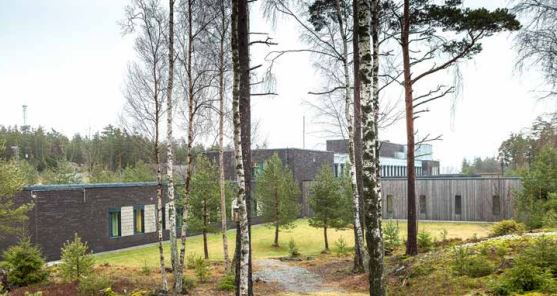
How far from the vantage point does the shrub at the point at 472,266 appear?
30.3ft

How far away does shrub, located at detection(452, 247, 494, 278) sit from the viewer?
364 inches

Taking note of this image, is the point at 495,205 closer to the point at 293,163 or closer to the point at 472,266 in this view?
the point at 293,163

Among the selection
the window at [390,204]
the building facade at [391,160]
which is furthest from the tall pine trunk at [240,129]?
the building facade at [391,160]

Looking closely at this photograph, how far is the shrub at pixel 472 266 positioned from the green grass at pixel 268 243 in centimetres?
1112

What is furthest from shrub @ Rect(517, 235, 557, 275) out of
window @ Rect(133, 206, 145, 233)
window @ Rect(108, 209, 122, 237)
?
window @ Rect(133, 206, 145, 233)

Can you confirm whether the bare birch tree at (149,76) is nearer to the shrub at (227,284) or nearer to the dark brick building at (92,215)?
the shrub at (227,284)

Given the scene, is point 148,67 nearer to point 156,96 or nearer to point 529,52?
point 156,96

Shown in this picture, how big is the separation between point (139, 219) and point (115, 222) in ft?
6.13

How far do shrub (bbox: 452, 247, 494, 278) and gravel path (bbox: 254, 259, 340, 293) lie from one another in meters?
3.87

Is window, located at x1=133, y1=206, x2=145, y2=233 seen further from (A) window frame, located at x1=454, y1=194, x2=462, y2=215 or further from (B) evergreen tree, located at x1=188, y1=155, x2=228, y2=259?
(A) window frame, located at x1=454, y1=194, x2=462, y2=215

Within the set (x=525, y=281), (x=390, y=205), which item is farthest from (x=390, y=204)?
(x=525, y=281)

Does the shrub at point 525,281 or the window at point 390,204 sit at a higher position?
the shrub at point 525,281

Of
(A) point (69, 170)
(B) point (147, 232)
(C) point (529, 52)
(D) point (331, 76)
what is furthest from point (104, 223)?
(C) point (529, 52)

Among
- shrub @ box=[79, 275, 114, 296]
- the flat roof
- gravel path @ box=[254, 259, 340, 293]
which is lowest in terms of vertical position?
gravel path @ box=[254, 259, 340, 293]
